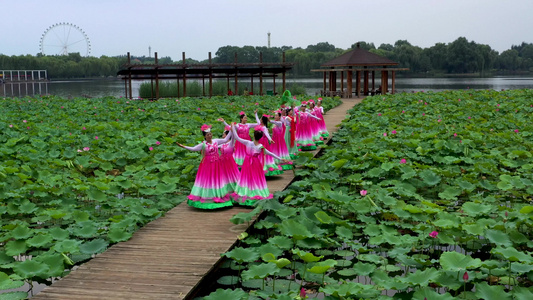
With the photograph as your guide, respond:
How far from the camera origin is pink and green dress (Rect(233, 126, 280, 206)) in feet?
19.2

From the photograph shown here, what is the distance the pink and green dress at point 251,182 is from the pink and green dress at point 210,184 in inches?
6.2

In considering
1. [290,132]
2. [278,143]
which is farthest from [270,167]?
[290,132]

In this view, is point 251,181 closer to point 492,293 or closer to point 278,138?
point 278,138

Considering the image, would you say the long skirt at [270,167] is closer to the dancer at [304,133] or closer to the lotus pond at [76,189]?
the lotus pond at [76,189]

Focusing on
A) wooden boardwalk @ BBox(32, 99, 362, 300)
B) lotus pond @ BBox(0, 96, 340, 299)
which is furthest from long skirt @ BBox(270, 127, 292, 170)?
wooden boardwalk @ BBox(32, 99, 362, 300)

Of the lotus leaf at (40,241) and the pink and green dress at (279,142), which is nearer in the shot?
the lotus leaf at (40,241)

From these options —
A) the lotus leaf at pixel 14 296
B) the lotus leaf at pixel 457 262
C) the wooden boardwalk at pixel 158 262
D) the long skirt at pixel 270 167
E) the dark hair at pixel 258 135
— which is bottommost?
the lotus leaf at pixel 14 296

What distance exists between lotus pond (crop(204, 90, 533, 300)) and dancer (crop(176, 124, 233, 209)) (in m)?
0.67


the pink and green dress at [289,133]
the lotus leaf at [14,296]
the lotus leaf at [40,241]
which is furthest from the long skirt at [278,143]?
the lotus leaf at [14,296]

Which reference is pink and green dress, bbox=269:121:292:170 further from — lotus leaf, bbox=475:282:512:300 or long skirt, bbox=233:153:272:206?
lotus leaf, bbox=475:282:512:300

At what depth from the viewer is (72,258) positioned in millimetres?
4422

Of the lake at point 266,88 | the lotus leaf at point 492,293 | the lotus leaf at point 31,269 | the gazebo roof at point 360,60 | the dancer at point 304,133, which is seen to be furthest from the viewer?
the lake at point 266,88

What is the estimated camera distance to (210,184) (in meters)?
5.82

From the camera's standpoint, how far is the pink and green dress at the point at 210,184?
581 cm
